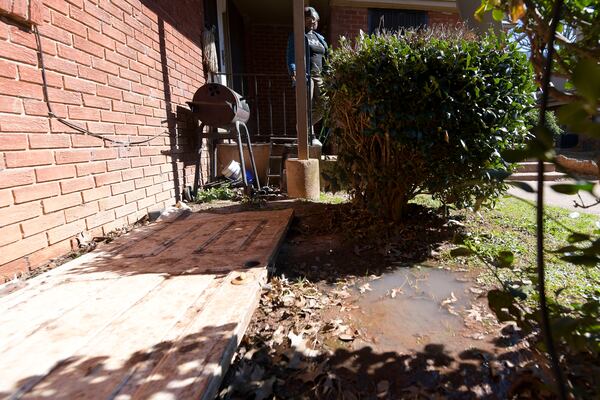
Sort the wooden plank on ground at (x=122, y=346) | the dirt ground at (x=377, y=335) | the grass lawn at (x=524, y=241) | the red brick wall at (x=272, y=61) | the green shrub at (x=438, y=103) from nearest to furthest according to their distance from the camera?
1. the wooden plank on ground at (x=122, y=346)
2. the dirt ground at (x=377, y=335)
3. the grass lawn at (x=524, y=241)
4. the green shrub at (x=438, y=103)
5. the red brick wall at (x=272, y=61)

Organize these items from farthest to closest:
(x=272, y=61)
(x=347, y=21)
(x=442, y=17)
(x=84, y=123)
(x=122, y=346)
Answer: (x=272, y=61) < (x=442, y=17) < (x=347, y=21) < (x=84, y=123) < (x=122, y=346)

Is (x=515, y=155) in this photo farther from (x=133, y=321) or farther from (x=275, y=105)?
(x=275, y=105)

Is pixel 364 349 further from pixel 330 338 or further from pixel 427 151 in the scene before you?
pixel 427 151

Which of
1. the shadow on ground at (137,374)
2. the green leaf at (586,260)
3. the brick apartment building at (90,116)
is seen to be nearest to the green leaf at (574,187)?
the green leaf at (586,260)

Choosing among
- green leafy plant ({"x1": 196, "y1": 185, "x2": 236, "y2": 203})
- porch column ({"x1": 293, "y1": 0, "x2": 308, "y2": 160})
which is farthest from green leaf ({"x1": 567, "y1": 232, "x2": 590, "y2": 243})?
green leafy plant ({"x1": 196, "y1": 185, "x2": 236, "y2": 203})

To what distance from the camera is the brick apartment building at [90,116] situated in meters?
2.22

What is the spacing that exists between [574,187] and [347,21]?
8445 millimetres

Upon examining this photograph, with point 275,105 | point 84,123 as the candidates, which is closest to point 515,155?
point 84,123

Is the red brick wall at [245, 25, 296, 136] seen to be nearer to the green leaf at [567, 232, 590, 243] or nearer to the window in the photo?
the window

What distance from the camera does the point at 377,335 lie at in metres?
1.74

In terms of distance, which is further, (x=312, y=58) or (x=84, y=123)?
(x=312, y=58)

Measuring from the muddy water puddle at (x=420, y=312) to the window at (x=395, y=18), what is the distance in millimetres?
7269

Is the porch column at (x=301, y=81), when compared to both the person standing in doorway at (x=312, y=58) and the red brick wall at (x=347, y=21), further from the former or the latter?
the red brick wall at (x=347, y=21)

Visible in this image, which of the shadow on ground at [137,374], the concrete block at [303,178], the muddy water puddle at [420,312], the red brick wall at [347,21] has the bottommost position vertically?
Answer: the muddy water puddle at [420,312]
